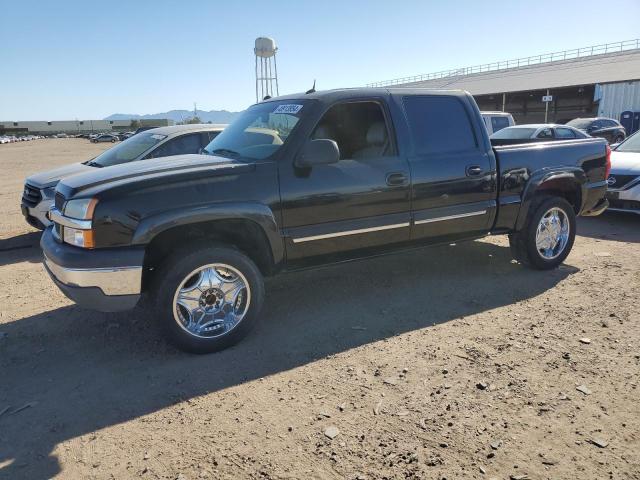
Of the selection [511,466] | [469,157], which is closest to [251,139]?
[469,157]

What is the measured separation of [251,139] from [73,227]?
5.64 ft

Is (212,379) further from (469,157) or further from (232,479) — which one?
(469,157)

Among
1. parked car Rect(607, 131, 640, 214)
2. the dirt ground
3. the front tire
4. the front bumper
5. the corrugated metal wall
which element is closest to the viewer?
the dirt ground

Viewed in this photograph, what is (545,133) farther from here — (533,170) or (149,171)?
(149,171)

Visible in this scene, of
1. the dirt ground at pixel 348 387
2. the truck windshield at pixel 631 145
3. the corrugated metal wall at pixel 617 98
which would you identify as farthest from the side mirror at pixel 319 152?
the corrugated metal wall at pixel 617 98

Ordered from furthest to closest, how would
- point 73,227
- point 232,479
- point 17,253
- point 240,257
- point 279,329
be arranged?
point 17,253
point 279,329
point 240,257
point 73,227
point 232,479

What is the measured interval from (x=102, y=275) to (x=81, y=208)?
1.66 feet

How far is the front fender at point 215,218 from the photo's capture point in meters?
3.49

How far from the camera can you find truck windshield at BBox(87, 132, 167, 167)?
7.30 m

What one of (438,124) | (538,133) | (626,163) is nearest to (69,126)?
(538,133)

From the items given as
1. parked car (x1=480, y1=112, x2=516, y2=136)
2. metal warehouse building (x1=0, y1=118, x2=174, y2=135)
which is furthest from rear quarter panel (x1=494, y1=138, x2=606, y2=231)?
metal warehouse building (x1=0, y1=118, x2=174, y2=135)

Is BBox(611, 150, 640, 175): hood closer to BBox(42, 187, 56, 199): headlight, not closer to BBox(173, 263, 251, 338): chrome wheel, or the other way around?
BBox(173, 263, 251, 338): chrome wheel

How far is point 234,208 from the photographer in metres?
3.73

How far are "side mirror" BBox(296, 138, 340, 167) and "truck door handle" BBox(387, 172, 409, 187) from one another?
2.29 feet
